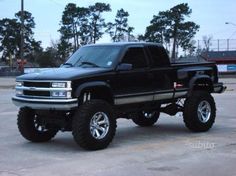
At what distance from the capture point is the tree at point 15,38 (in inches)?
4648

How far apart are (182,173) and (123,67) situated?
11.3 ft

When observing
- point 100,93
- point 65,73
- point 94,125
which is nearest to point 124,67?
point 100,93

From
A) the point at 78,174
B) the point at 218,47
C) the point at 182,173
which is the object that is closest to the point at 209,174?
the point at 182,173

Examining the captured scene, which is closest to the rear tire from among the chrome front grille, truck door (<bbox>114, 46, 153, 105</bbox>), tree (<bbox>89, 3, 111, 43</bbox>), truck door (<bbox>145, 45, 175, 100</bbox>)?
truck door (<bbox>145, 45, 175, 100</bbox>)

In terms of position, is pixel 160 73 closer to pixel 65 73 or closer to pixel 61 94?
pixel 65 73

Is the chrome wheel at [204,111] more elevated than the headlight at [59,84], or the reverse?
the headlight at [59,84]

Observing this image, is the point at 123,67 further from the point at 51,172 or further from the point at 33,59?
the point at 33,59

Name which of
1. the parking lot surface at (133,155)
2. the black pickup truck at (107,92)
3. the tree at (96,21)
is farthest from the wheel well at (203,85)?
the tree at (96,21)

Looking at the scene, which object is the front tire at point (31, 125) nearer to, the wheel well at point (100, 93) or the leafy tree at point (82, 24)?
the wheel well at point (100, 93)

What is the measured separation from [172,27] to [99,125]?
332 ft

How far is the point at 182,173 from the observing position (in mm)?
8289

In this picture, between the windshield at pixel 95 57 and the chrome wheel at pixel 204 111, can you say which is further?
the chrome wheel at pixel 204 111

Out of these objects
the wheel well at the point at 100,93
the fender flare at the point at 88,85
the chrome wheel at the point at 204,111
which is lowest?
the chrome wheel at the point at 204,111

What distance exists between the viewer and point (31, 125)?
11477mm
